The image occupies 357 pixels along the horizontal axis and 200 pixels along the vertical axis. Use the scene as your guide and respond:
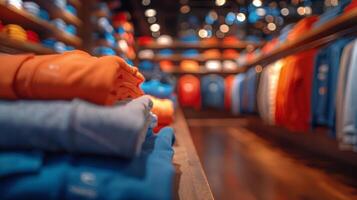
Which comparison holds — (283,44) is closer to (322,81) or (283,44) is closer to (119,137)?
(322,81)

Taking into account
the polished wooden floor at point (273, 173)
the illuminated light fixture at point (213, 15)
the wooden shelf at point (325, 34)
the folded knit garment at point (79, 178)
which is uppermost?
the illuminated light fixture at point (213, 15)

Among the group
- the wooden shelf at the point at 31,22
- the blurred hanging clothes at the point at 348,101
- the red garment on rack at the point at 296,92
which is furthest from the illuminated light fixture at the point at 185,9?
the blurred hanging clothes at the point at 348,101

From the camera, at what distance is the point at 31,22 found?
242 centimetres

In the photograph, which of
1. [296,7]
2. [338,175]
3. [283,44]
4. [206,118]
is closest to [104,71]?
[338,175]

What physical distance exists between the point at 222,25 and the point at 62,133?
598 cm

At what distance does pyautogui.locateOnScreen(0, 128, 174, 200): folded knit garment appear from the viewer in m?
0.37

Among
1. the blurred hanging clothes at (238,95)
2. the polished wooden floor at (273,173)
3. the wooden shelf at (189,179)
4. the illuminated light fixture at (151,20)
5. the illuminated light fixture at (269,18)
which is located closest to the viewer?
the wooden shelf at (189,179)

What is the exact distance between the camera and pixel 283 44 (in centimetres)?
300

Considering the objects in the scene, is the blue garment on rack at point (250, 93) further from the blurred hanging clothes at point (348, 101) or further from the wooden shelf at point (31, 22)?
the wooden shelf at point (31, 22)

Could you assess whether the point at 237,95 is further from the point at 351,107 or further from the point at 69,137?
the point at 69,137

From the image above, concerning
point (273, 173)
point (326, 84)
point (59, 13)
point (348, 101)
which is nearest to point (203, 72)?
point (59, 13)

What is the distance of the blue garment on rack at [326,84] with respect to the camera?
5.62ft

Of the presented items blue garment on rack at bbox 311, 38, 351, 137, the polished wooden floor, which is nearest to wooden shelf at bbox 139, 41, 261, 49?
the polished wooden floor

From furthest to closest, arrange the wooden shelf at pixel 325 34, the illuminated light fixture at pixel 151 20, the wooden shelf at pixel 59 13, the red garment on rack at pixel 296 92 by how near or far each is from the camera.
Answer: the illuminated light fixture at pixel 151 20, the wooden shelf at pixel 59 13, the red garment on rack at pixel 296 92, the wooden shelf at pixel 325 34
